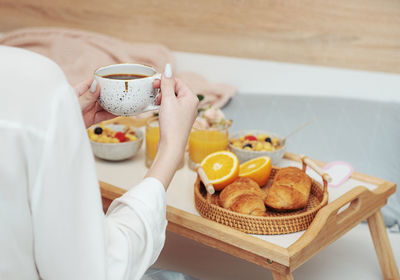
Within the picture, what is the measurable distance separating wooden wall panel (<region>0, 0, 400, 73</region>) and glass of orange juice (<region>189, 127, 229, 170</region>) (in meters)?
0.96

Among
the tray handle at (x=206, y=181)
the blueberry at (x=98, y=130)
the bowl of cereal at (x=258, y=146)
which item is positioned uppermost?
the tray handle at (x=206, y=181)

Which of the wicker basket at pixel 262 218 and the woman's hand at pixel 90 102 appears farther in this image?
the wicker basket at pixel 262 218

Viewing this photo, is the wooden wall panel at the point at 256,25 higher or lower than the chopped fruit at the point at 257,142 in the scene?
higher

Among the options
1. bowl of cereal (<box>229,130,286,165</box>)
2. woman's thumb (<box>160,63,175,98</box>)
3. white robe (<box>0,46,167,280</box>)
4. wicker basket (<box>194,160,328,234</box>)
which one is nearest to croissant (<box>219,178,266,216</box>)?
wicker basket (<box>194,160,328,234</box>)

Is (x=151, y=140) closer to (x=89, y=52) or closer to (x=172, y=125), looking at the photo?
(x=172, y=125)

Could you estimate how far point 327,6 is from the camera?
86.3 inches

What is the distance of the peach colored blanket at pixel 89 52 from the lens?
240 centimetres

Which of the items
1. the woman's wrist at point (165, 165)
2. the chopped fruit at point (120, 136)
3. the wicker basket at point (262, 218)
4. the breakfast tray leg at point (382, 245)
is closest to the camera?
the woman's wrist at point (165, 165)

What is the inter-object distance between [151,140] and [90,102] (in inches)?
18.3

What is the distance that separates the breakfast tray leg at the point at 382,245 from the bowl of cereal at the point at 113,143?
2.31 ft

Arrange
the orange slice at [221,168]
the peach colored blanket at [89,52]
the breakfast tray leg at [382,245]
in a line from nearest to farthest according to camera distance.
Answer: the orange slice at [221,168]
the breakfast tray leg at [382,245]
the peach colored blanket at [89,52]

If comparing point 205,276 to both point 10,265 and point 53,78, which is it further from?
point 53,78

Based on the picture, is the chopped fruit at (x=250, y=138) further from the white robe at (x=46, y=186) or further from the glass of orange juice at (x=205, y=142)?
the white robe at (x=46, y=186)

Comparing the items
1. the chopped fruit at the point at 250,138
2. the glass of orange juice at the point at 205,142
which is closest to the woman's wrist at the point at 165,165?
the glass of orange juice at the point at 205,142
